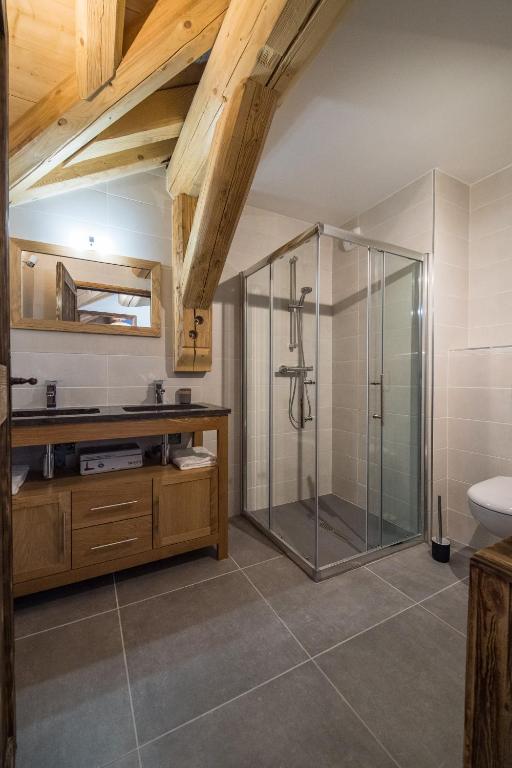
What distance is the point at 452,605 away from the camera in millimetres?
1569

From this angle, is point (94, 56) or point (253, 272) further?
point (253, 272)

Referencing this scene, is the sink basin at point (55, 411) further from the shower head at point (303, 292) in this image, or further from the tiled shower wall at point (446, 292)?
the tiled shower wall at point (446, 292)

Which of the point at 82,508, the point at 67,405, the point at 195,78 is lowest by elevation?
the point at 82,508

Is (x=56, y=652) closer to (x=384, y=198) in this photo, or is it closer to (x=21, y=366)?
(x=21, y=366)

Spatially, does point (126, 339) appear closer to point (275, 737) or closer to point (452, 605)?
point (275, 737)

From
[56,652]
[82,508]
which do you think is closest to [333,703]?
[56,652]

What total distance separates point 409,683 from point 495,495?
0.96m

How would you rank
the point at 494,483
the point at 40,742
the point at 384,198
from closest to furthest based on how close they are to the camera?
the point at 40,742 < the point at 494,483 < the point at 384,198

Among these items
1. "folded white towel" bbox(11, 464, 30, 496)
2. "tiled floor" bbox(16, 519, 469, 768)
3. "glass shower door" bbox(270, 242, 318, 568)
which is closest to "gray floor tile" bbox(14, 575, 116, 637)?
"tiled floor" bbox(16, 519, 469, 768)

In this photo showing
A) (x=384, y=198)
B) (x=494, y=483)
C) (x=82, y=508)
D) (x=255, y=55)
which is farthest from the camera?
(x=384, y=198)

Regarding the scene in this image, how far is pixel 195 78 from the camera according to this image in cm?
165

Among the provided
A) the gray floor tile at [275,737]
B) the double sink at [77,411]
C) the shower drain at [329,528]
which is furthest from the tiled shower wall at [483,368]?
the double sink at [77,411]

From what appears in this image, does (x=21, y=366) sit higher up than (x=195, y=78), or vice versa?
(x=195, y=78)

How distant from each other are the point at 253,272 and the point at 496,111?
162 centimetres
